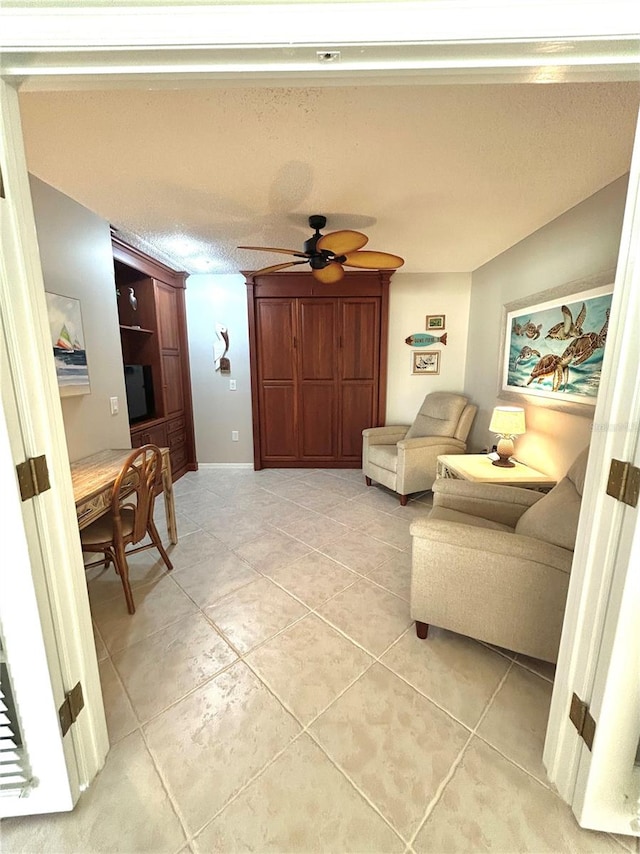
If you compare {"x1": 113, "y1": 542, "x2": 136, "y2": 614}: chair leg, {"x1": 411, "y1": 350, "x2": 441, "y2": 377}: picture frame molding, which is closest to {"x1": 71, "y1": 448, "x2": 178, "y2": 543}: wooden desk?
{"x1": 113, "y1": 542, "x2": 136, "y2": 614}: chair leg

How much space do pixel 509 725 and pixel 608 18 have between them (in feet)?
6.52

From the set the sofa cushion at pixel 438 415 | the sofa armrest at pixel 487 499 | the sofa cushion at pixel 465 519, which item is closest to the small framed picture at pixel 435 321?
A: the sofa cushion at pixel 438 415

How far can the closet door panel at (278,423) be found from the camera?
155 inches

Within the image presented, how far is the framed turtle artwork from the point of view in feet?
6.18

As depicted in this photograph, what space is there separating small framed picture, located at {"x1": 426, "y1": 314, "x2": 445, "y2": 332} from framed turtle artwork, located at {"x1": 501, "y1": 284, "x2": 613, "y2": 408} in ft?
3.29

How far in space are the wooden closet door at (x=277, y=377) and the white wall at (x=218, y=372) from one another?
206 mm

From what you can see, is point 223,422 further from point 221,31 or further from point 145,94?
point 221,31

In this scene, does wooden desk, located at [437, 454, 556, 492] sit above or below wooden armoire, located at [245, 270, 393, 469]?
below

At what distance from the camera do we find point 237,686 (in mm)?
1342

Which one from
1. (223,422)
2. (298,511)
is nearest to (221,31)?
(298,511)

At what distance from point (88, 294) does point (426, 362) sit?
3291 mm

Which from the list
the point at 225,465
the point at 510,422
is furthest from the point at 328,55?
the point at 225,465

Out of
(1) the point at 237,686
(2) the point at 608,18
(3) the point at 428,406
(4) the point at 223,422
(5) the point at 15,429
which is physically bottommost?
(1) the point at 237,686

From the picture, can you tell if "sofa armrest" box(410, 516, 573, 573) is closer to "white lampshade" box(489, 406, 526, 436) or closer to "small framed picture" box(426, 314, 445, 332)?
"white lampshade" box(489, 406, 526, 436)
